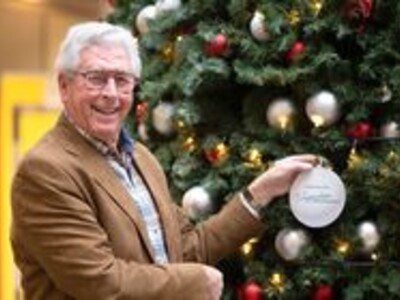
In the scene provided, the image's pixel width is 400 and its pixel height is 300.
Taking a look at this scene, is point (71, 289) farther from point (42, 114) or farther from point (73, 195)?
point (42, 114)

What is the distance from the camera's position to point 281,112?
2936 millimetres

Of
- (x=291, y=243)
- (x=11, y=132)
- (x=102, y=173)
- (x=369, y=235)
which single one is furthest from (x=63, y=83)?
(x=11, y=132)

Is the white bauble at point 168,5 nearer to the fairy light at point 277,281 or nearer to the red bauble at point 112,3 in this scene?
the red bauble at point 112,3

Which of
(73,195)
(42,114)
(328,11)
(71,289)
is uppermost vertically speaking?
(328,11)

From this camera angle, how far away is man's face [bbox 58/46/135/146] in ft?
7.90

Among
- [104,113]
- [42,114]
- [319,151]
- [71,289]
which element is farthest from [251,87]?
[42,114]

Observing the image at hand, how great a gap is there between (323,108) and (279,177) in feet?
0.75

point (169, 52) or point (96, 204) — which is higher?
point (169, 52)

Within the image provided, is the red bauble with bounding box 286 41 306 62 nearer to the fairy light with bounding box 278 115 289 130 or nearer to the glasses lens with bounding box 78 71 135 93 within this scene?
the fairy light with bounding box 278 115 289 130

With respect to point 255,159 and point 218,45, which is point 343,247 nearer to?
point 255,159

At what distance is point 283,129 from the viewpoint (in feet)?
9.64

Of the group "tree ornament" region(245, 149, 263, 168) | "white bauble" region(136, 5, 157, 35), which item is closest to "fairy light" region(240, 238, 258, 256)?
"tree ornament" region(245, 149, 263, 168)

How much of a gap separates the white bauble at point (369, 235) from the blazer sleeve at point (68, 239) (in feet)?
2.31

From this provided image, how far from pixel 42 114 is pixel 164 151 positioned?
3.60m
